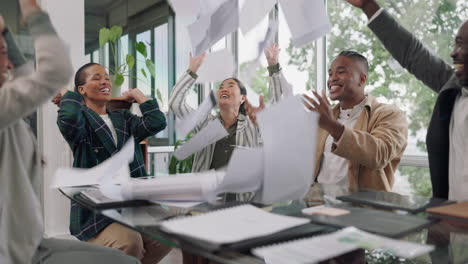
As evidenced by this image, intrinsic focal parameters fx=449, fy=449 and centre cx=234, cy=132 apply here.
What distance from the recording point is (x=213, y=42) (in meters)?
0.89

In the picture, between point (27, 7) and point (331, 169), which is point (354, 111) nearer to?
point (331, 169)

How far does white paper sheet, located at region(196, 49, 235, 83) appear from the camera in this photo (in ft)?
3.19

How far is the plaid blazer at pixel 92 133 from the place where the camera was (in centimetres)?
186

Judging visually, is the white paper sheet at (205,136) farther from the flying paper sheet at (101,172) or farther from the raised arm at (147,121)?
the raised arm at (147,121)

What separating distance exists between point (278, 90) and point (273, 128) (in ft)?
0.77

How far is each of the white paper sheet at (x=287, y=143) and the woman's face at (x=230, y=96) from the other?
187 cm

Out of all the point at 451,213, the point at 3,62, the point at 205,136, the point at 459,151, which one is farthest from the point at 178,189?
the point at 459,151

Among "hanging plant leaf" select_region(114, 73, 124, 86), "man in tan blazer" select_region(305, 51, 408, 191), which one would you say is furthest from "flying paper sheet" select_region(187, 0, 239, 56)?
"hanging plant leaf" select_region(114, 73, 124, 86)

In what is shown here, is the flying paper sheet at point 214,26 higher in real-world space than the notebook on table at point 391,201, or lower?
higher

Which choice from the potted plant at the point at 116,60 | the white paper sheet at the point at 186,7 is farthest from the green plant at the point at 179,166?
the white paper sheet at the point at 186,7

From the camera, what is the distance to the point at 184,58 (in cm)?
337

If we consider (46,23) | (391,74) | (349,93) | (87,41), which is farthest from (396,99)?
(46,23)

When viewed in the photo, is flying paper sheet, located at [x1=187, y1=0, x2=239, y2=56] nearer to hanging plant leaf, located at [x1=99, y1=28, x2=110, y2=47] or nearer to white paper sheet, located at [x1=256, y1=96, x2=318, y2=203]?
white paper sheet, located at [x1=256, y1=96, x2=318, y2=203]

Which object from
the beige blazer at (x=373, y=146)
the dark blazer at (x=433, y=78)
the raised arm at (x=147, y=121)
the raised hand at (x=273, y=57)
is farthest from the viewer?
the raised arm at (x=147, y=121)
